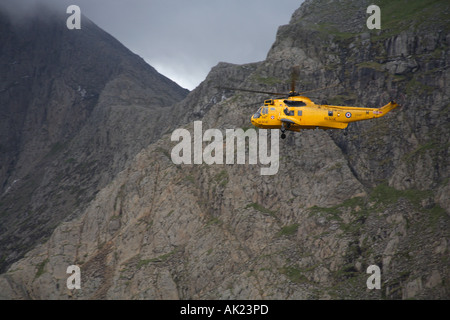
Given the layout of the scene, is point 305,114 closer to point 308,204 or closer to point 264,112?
point 264,112

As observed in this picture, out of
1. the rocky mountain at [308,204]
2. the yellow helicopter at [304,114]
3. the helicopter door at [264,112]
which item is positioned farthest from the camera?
the rocky mountain at [308,204]

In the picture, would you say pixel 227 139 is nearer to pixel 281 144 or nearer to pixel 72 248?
pixel 281 144

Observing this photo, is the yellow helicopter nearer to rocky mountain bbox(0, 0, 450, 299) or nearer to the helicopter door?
the helicopter door

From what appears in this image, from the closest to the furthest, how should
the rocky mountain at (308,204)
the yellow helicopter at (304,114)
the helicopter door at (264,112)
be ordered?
the yellow helicopter at (304,114)
the helicopter door at (264,112)
the rocky mountain at (308,204)

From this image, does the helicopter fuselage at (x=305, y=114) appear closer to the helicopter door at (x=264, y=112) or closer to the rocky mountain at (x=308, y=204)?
the helicopter door at (x=264, y=112)

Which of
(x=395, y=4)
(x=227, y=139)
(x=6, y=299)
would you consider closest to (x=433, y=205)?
(x=227, y=139)

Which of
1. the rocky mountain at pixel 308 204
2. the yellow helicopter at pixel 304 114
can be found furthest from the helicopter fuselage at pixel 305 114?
the rocky mountain at pixel 308 204

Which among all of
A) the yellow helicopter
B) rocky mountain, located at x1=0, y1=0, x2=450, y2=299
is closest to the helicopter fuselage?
the yellow helicopter
